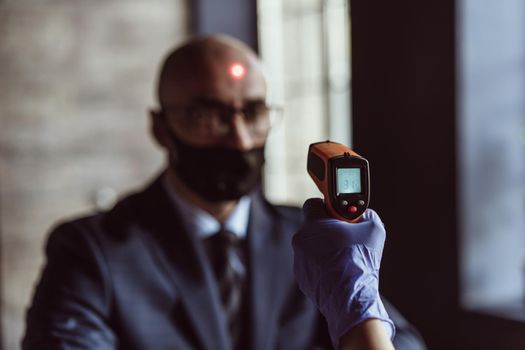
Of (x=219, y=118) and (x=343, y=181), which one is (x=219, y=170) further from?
(x=343, y=181)

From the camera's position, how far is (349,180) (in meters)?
0.50

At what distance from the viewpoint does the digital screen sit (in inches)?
19.7

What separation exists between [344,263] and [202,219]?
710mm

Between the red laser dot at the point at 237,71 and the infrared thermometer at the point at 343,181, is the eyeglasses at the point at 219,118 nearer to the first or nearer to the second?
the red laser dot at the point at 237,71

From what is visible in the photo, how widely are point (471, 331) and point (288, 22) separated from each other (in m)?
1.46

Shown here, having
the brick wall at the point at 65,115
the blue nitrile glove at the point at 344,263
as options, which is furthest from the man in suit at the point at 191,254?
the brick wall at the point at 65,115

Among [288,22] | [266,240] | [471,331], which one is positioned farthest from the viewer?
[288,22]

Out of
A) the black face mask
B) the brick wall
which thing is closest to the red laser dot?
the black face mask

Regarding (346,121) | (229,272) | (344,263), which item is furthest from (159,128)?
(346,121)

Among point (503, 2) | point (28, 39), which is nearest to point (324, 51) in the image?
point (503, 2)

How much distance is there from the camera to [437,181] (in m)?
1.78

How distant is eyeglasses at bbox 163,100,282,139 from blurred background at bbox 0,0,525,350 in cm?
17

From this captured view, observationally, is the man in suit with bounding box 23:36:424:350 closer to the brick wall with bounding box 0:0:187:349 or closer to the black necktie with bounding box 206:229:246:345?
the black necktie with bounding box 206:229:246:345

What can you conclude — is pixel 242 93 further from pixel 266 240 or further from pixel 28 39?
pixel 28 39
